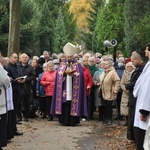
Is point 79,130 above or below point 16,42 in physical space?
below

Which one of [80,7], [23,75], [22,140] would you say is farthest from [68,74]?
[80,7]

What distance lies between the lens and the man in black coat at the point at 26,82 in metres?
12.6

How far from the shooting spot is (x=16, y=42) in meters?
16.4

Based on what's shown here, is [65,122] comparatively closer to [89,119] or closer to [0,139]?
[89,119]

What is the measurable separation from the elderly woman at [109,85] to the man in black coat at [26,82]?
216 centimetres

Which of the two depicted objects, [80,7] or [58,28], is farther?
[80,7]

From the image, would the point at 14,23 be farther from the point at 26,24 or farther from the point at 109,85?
the point at 26,24

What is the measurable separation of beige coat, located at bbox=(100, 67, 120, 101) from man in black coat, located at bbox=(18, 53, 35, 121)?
2.15 meters

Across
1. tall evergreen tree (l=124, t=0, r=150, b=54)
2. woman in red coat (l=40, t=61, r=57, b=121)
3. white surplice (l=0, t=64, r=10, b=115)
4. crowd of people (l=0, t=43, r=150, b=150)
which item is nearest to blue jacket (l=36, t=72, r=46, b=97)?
crowd of people (l=0, t=43, r=150, b=150)

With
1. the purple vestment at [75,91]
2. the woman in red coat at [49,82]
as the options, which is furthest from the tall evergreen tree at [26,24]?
the purple vestment at [75,91]

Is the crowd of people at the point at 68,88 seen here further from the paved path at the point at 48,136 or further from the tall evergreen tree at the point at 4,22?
the tall evergreen tree at the point at 4,22

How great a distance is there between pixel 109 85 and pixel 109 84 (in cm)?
3

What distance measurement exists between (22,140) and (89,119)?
14.2 ft

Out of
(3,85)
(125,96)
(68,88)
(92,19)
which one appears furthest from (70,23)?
(3,85)
